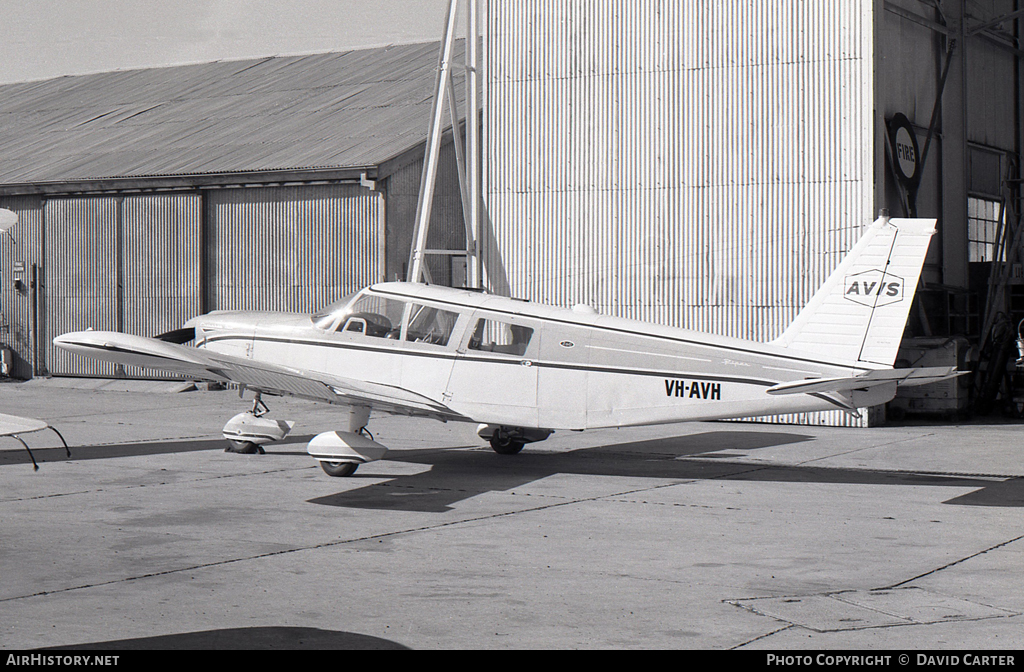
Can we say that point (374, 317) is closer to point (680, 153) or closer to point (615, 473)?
point (615, 473)

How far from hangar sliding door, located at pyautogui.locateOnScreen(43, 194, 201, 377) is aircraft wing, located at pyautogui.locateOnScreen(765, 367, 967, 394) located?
19.0m

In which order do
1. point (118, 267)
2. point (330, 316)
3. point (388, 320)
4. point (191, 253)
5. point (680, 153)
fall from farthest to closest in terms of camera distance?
point (118, 267), point (191, 253), point (680, 153), point (330, 316), point (388, 320)

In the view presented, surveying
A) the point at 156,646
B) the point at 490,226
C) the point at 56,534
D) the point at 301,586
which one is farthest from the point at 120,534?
the point at 490,226

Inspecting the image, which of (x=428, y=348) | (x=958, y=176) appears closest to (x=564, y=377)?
(x=428, y=348)

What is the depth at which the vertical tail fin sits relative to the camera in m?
12.0

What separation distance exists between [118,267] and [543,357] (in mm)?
18852

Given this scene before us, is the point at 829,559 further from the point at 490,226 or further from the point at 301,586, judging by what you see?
the point at 490,226

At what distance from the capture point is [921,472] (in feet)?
45.3

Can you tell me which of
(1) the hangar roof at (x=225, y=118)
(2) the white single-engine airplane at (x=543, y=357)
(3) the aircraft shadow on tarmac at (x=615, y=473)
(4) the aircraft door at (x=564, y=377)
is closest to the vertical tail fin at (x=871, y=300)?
(2) the white single-engine airplane at (x=543, y=357)

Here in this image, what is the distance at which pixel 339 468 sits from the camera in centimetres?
1280

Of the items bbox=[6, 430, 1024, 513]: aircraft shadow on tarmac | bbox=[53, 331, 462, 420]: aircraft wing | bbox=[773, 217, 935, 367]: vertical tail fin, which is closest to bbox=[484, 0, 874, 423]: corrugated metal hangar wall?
bbox=[6, 430, 1024, 513]: aircraft shadow on tarmac

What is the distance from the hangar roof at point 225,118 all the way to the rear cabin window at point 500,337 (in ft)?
41.7

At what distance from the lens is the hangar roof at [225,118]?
2780 centimetres

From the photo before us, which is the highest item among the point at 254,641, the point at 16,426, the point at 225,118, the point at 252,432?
the point at 225,118
